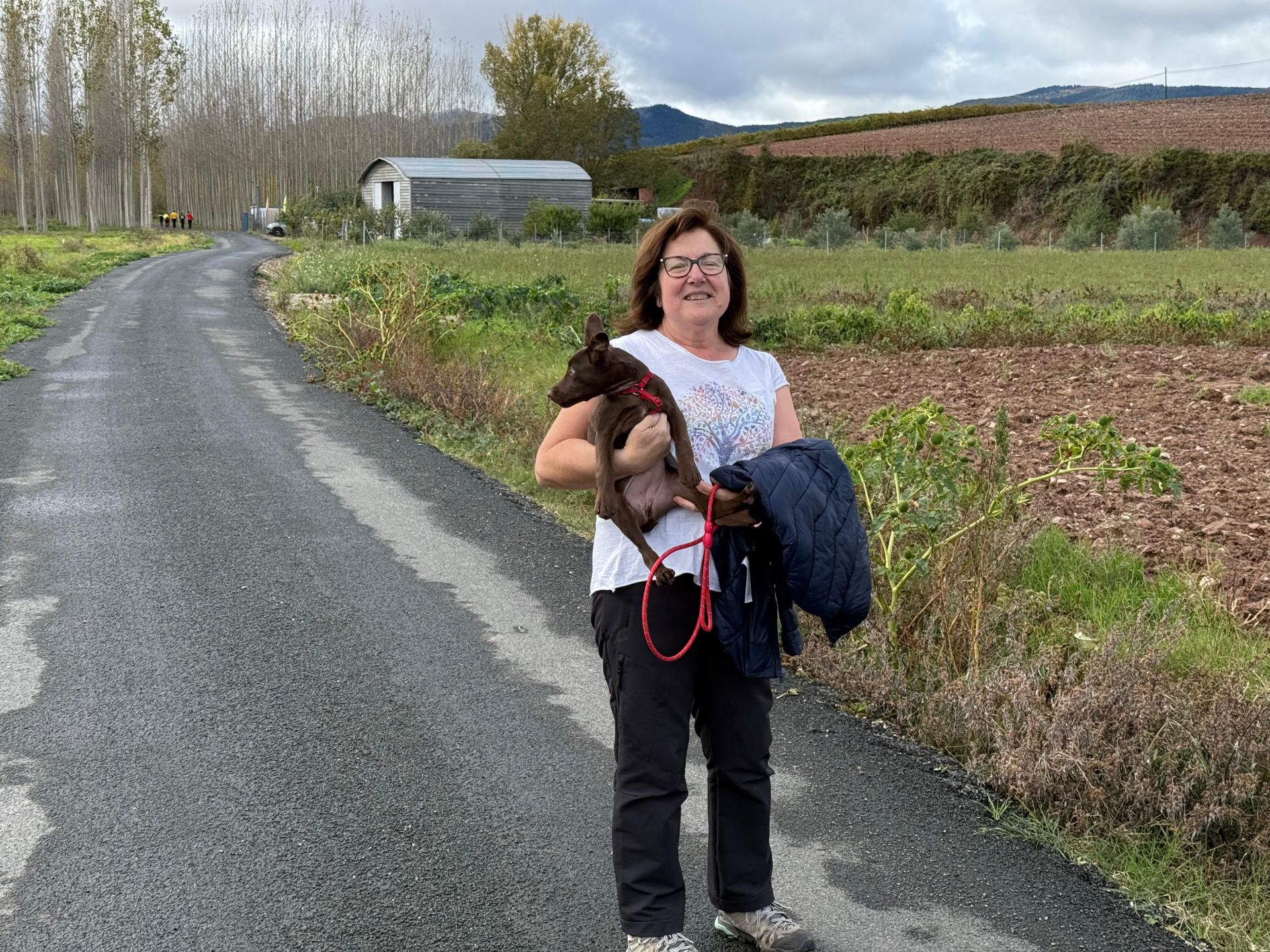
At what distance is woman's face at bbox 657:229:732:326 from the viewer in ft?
9.69

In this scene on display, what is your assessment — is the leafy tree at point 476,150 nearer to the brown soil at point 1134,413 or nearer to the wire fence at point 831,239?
the wire fence at point 831,239

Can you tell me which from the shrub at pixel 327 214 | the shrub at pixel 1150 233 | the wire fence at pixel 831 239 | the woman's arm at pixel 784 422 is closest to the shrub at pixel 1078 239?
the wire fence at pixel 831 239

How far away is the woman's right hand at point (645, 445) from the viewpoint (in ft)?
8.96

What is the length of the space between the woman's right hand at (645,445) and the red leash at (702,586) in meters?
0.18

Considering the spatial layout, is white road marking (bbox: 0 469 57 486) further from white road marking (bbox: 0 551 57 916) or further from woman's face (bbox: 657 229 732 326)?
woman's face (bbox: 657 229 732 326)

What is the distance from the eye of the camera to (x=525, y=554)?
24.4 feet

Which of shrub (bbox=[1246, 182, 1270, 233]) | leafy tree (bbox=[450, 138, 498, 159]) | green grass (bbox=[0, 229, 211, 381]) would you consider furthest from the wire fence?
leafy tree (bbox=[450, 138, 498, 159])

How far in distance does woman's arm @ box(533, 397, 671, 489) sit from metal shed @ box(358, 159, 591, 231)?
172 ft

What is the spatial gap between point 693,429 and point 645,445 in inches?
9.6

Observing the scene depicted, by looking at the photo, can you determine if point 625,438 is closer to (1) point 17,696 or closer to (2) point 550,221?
(1) point 17,696

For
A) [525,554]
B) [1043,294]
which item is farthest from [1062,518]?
[1043,294]

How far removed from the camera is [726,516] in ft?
9.39

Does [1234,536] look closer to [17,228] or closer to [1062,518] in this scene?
[1062,518]

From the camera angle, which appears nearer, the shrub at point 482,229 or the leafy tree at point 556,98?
the shrub at point 482,229
